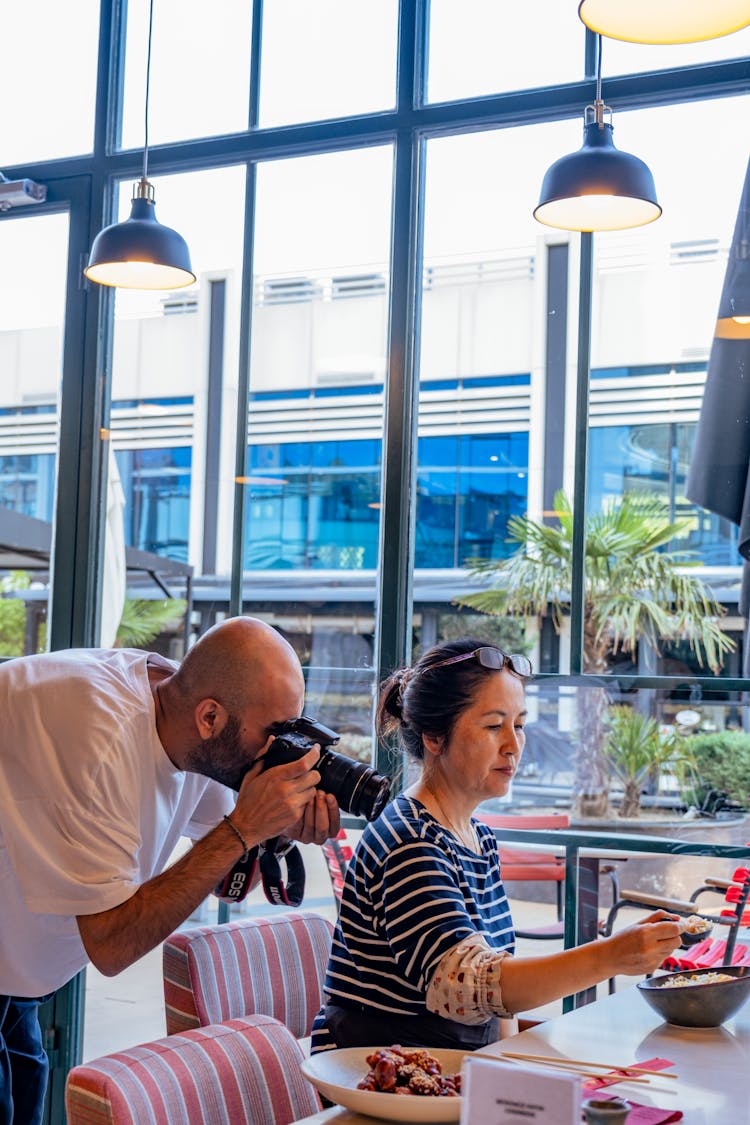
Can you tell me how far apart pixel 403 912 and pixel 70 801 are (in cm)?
54

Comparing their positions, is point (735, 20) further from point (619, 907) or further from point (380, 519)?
point (619, 907)

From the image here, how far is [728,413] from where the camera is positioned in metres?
2.85

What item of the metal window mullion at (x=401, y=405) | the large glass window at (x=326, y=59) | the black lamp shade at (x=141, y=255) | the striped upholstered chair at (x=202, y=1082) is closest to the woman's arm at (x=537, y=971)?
the striped upholstered chair at (x=202, y=1082)

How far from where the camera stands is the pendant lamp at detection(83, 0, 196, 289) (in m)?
3.05

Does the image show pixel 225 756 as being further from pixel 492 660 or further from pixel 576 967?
pixel 576 967

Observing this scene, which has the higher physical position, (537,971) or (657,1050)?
(537,971)

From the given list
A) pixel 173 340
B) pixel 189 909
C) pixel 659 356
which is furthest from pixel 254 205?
pixel 189 909

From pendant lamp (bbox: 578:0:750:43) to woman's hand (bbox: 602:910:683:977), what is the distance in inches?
54.7

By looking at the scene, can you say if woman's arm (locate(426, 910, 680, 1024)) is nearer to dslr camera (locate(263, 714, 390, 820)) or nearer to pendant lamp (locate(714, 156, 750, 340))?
dslr camera (locate(263, 714, 390, 820))

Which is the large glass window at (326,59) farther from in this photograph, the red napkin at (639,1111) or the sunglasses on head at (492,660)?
the red napkin at (639,1111)

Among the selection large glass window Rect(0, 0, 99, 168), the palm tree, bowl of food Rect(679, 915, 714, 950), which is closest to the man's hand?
bowl of food Rect(679, 915, 714, 950)

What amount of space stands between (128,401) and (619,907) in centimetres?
190

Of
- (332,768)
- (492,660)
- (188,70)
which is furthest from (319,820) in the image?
(188,70)

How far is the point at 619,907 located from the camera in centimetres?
284
